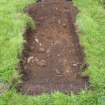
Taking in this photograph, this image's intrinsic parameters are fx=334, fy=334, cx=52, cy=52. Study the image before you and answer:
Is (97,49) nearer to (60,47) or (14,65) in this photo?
(60,47)

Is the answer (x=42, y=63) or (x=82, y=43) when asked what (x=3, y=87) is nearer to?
(x=42, y=63)

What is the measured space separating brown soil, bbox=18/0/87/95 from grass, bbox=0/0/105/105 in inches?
7.6

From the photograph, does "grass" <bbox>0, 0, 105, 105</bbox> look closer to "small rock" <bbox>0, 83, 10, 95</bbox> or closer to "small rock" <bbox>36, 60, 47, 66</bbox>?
"small rock" <bbox>0, 83, 10, 95</bbox>

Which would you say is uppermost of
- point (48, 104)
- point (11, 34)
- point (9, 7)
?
point (9, 7)

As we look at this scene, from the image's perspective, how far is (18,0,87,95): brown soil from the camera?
21.2 feet

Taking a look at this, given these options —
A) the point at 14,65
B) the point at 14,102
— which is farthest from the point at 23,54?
the point at 14,102

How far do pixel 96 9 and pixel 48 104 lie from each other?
3941 mm

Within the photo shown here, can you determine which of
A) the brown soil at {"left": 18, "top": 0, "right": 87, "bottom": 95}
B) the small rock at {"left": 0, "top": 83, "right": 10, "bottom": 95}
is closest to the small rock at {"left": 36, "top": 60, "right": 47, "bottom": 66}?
the brown soil at {"left": 18, "top": 0, "right": 87, "bottom": 95}

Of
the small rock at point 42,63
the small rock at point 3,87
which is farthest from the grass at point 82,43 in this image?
the small rock at point 42,63

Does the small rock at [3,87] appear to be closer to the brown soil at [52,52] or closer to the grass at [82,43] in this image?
the grass at [82,43]

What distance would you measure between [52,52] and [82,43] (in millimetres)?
707

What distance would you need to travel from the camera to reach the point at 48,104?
593 centimetres

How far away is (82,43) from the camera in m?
7.52

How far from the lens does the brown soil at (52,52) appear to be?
645cm
